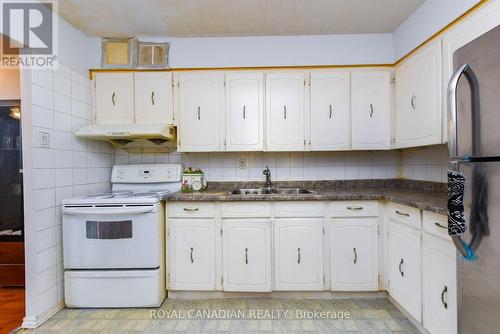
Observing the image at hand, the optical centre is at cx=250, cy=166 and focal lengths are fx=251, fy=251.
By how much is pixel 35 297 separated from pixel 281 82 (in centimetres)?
A: 263

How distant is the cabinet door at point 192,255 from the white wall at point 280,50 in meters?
1.61

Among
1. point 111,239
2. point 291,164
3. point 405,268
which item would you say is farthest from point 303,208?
point 111,239

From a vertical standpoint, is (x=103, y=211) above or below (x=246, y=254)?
above

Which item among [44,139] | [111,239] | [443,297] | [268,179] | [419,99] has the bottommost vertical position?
[443,297]

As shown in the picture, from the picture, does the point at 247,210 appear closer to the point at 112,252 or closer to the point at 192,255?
the point at 192,255

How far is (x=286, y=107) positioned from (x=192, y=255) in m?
1.59

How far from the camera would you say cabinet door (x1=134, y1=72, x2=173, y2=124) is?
8.00 ft

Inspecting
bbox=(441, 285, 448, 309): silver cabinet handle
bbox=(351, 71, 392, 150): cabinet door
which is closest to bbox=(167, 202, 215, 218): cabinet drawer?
bbox=(351, 71, 392, 150): cabinet door

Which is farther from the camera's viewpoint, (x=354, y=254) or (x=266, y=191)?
(x=266, y=191)

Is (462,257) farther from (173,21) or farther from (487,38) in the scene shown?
(173,21)

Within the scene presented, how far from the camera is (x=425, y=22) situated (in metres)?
2.01

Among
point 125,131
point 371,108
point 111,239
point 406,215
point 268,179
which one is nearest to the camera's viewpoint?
point 406,215

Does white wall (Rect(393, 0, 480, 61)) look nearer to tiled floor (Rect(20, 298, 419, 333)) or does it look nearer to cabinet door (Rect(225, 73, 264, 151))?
cabinet door (Rect(225, 73, 264, 151))

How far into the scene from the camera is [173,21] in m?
2.27
